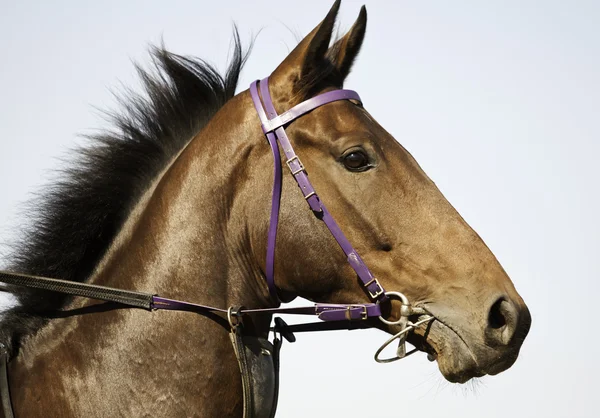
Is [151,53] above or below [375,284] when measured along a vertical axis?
above

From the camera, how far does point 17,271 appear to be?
185 inches

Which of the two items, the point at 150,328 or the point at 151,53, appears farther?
the point at 151,53

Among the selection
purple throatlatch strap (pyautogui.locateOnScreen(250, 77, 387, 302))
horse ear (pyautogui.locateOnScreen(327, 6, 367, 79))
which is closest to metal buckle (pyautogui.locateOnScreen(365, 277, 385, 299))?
purple throatlatch strap (pyautogui.locateOnScreen(250, 77, 387, 302))

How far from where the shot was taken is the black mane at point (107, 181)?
467 centimetres

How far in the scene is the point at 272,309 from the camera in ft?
14.6

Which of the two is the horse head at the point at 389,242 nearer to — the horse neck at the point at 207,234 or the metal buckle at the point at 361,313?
the metal buckle at the point at 361,313

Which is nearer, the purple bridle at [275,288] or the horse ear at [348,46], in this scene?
the purple bridle at [275,288]

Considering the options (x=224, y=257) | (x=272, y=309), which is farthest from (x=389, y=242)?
Answer: (x=224, y=257)

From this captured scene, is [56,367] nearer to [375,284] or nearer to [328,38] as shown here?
[375,284]

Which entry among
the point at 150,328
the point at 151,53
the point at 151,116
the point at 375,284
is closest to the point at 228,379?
the point at 150,328

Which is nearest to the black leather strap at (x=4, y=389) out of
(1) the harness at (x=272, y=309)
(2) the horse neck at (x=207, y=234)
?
(1) the harness at (x=272, y=309)

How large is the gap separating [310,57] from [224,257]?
3.98ft

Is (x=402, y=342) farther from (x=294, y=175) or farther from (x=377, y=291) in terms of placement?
(x=294, y=175)

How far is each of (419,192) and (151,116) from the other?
180 centimetres
